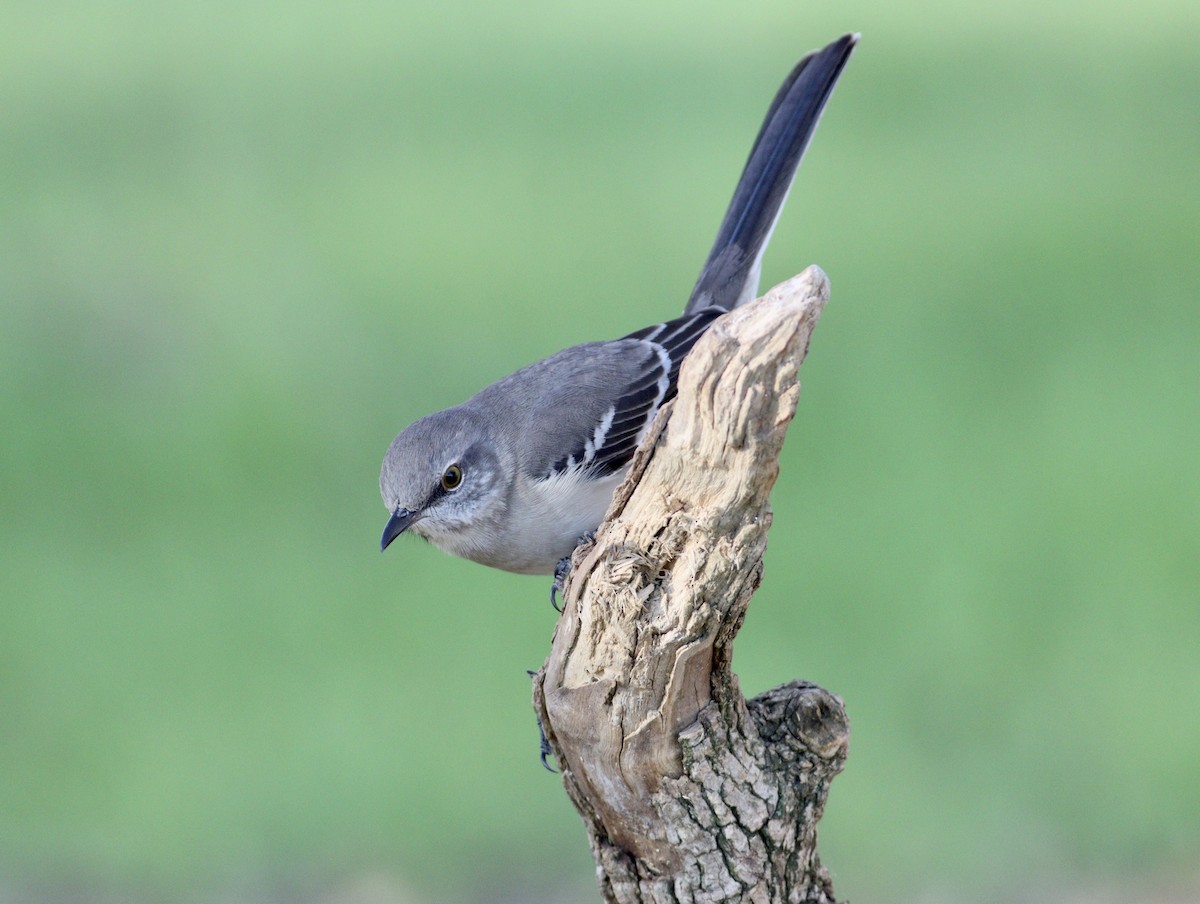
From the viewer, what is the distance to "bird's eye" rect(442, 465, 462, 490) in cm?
421

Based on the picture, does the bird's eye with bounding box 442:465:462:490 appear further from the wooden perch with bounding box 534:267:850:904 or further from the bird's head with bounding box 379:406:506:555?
the wooden perch with bounding box 534:267:850:904

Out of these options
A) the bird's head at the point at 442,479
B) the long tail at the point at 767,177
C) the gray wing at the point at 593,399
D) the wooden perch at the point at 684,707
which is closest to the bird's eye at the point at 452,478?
the bird's head at the point at 442,479

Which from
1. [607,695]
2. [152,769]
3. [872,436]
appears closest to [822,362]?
[872,436]

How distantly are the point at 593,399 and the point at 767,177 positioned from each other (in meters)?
1.29

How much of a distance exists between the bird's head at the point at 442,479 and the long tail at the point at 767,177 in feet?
4.38

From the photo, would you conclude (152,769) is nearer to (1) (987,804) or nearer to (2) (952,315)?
(1) (987,804)

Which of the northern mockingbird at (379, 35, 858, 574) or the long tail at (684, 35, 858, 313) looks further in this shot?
the long tail at (684, 35, 858, 313)

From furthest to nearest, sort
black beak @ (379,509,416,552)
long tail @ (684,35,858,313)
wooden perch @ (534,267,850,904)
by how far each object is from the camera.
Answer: long tail @ (684,35,858,313)
black beak @ (379,509,416,552)
wooden perch @ (534,267,850,904)

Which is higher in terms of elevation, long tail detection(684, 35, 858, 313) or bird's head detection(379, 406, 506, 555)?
long tail detection(684, 35, 858, 313)

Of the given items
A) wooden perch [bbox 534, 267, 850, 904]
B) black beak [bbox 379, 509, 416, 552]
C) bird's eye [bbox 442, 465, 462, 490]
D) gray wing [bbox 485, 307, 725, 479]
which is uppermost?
gray wing [bbox 485, 307, 725, 479]

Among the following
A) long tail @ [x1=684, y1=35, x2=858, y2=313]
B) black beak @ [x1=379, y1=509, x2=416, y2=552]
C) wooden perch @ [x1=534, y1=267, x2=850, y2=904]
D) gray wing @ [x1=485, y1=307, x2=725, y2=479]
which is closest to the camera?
wooden perch @ [x1=534, y1=267, x2=850, y2=904]

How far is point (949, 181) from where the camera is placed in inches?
Answer: 373

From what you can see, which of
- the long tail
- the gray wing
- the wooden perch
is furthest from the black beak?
the long tail

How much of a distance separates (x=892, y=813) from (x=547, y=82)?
652 centimetres
